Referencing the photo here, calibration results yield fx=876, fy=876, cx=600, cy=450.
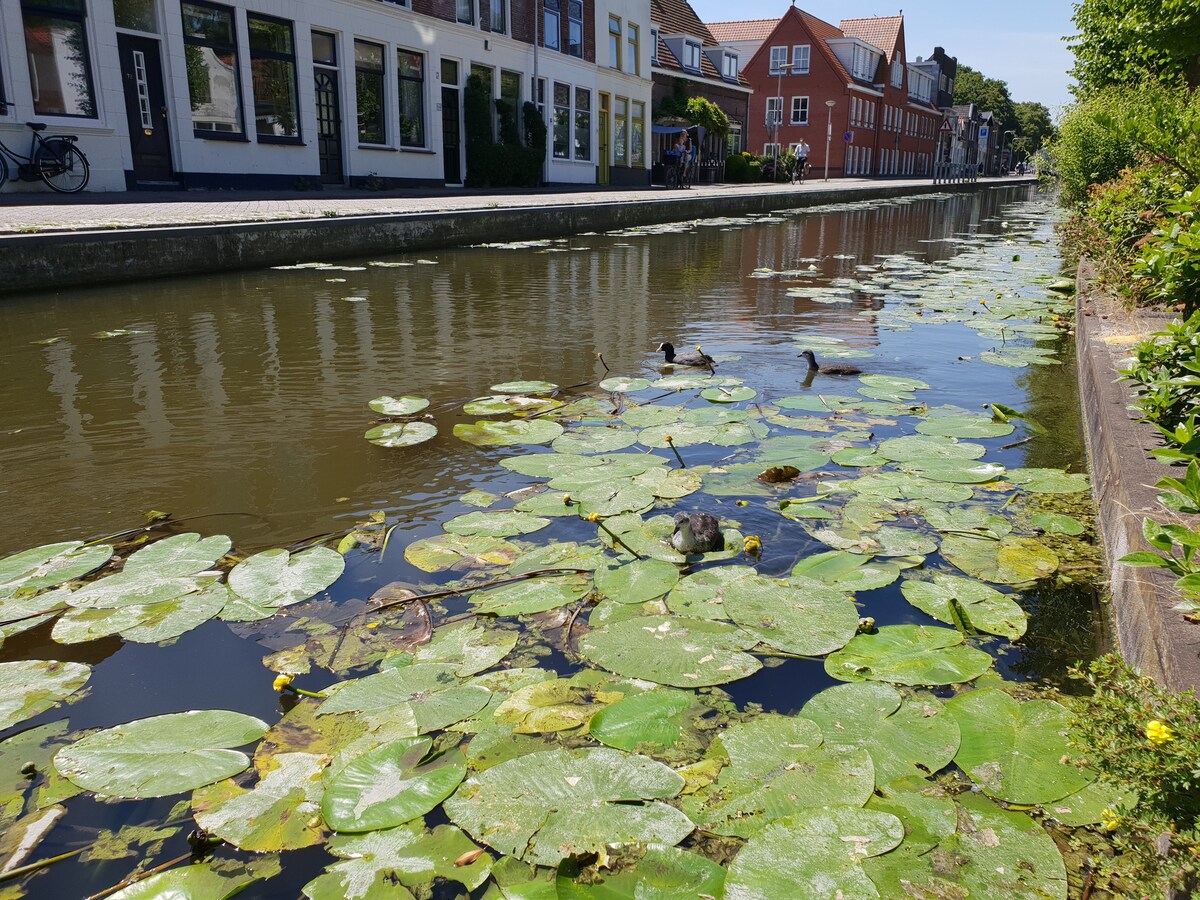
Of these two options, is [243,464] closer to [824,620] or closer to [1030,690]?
[824,620]

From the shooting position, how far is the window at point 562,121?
866 inches

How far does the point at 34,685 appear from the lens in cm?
187

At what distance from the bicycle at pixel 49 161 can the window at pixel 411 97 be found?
6.59 meters

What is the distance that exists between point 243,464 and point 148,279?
17.4ft

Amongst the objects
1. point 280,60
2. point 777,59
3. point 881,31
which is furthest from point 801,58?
point 280,60

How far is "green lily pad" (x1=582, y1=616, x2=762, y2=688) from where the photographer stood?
1.86 metres

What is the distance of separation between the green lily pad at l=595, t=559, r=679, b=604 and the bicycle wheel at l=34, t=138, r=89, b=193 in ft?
40.1

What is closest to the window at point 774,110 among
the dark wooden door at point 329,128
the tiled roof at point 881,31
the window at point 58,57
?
the tiled roof at point 881,31

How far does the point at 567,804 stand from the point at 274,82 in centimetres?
1552

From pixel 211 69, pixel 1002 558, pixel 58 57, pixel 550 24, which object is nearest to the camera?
pixel 1002 558

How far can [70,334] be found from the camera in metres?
5.55

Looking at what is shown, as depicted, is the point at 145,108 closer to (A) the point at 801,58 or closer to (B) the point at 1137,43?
(B) the point at 1137,43

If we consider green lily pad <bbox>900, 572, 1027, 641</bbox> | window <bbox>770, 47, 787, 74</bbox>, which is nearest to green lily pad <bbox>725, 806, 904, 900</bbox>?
green lily pad <bbox>900, 572, 1027, 641</bbox>

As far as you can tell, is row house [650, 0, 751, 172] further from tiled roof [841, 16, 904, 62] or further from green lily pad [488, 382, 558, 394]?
green lily pad [488, 382, 558, 394]
